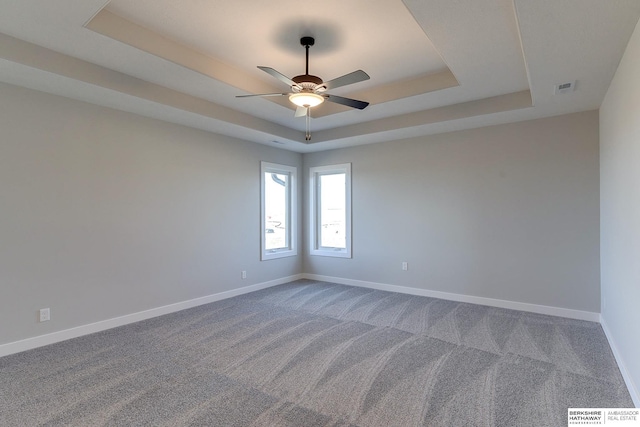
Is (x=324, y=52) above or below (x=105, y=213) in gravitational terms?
above

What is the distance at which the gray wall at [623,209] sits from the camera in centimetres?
217

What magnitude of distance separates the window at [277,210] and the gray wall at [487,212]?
3.71ft

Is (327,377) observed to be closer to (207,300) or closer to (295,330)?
(295,330)

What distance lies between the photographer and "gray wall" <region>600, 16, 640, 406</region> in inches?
85.6

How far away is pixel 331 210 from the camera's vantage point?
20.3 feet

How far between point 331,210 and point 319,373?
3798 mm

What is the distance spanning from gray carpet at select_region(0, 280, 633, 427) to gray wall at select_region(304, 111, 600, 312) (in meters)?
0.59

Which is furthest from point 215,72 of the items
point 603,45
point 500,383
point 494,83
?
point 500,383

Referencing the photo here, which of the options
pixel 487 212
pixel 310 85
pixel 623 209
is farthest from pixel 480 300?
pixel 310 85

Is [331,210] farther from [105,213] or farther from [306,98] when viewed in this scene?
[105,213]

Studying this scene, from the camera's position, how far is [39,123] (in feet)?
10.5

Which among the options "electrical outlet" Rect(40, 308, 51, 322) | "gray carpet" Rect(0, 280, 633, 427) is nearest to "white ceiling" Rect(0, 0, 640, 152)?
"electrical outlet" Rect(40, 308, 51, 322)

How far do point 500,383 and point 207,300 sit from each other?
3742mm

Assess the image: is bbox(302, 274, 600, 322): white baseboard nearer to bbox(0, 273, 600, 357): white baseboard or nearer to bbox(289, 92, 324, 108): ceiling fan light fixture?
bbox(0, 273, 600, 357): white baseboard
